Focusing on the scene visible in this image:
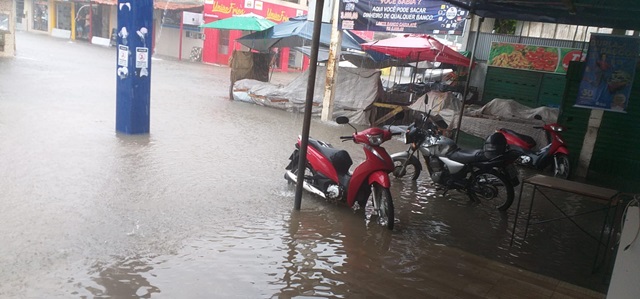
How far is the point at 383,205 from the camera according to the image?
5352 millimetres

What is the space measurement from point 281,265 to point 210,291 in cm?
75

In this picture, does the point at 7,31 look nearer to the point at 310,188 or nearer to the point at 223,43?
the point at 223,43

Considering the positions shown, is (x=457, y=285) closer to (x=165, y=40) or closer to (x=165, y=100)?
(x=165, y=100)

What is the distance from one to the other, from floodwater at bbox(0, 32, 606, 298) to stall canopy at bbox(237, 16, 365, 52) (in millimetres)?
5553

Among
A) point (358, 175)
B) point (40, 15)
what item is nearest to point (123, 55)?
point (358, 175)

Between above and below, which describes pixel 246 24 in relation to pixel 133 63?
above

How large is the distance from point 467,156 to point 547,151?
344 cm

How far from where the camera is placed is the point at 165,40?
31.8 meters

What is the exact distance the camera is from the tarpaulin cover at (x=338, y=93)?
41.6 feet

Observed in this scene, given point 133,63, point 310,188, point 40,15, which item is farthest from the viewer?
point 40,15

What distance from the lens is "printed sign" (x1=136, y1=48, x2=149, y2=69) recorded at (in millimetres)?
8273

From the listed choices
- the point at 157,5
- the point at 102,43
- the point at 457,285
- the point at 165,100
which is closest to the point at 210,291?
the point at 457,285

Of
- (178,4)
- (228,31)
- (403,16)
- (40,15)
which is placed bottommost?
(40,15)

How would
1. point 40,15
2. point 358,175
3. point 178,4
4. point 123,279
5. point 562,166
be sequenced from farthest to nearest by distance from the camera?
1. point 40,15
2. point 178,4
3. point 562,166
4. point 358,175
5. point 123,279
